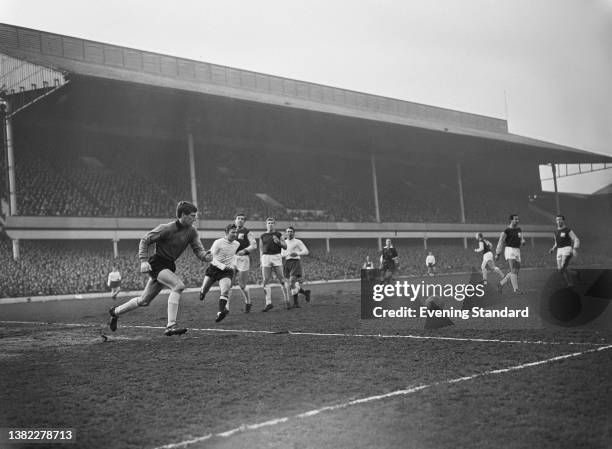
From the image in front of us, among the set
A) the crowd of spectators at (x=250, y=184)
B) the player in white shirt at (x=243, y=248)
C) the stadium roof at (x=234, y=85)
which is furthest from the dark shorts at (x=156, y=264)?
the crowd of spectators at (x=250, y=184)

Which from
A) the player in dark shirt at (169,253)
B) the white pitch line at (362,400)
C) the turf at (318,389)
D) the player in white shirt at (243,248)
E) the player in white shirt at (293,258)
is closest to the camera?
the turf at (318,389)

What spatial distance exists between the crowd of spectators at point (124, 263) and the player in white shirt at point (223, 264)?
32.0 feet

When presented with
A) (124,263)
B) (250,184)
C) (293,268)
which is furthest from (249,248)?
(250,184)

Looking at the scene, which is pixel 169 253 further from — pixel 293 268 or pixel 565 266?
pixel 565 266

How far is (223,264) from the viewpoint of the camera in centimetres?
1235

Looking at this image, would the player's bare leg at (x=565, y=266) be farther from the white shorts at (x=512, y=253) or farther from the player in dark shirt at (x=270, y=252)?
the player in dark shirt at (x=270, y=252)

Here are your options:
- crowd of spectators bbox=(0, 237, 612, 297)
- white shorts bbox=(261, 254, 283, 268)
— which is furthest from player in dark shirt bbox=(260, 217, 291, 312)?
crowd of spectators bbox=(0, 237, 612, 297)

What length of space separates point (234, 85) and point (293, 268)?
107ft

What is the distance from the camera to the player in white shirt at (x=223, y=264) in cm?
1169

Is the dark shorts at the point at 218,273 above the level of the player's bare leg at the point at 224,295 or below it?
above

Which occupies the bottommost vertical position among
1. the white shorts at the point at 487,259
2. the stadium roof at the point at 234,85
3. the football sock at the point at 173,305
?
the football sock at the point at 173,305

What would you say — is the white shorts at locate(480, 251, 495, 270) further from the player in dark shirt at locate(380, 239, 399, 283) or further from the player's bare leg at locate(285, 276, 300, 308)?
the player's bare leg at locate(285, 276, 300, 308)

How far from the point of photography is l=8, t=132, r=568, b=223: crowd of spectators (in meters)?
33.9

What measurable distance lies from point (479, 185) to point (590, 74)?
51.1 m
